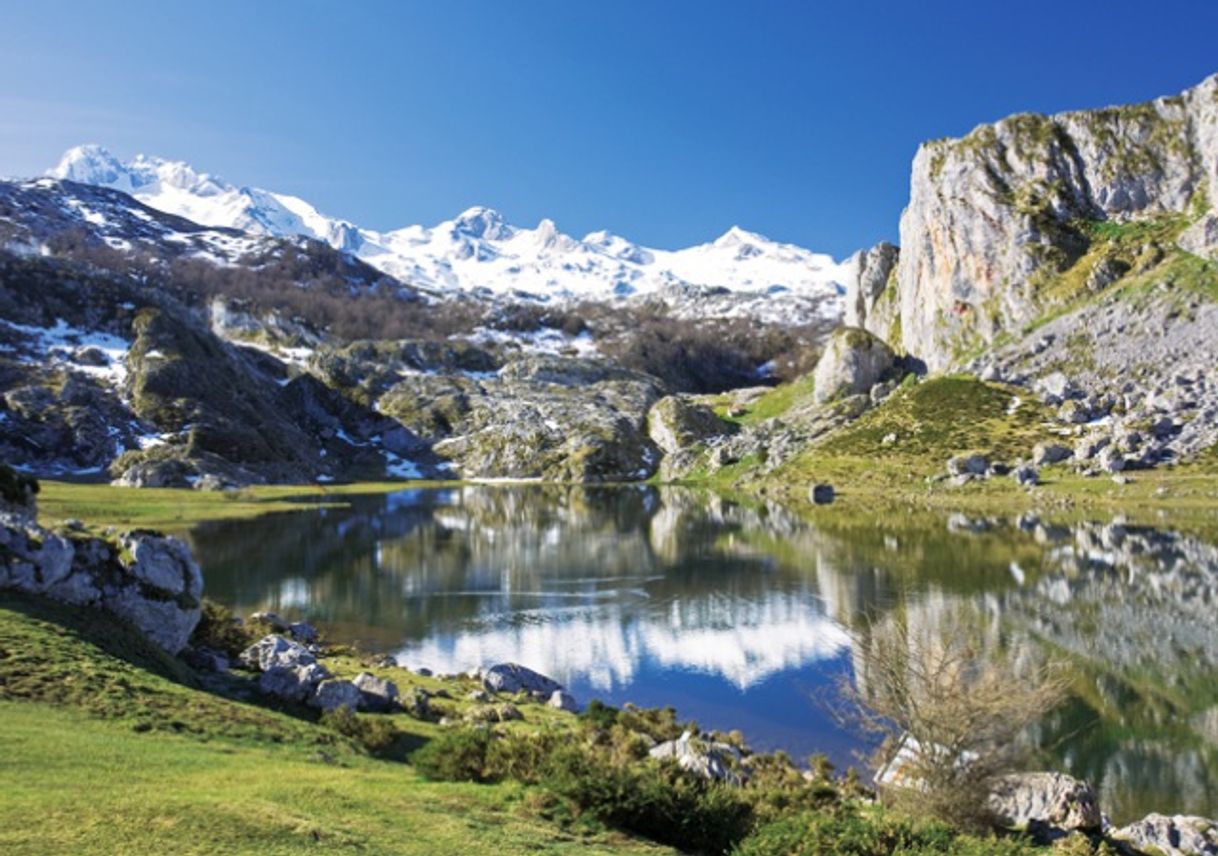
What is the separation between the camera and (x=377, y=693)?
3216 centimetres

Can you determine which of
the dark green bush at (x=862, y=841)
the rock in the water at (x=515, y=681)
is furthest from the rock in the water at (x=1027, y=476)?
the dark green bush at (x=862, y=841)

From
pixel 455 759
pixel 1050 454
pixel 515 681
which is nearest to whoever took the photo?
pixel 455 759

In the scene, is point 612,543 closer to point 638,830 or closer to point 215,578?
point 215,578

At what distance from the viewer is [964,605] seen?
5506 cm

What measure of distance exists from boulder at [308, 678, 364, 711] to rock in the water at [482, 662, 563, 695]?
10469 mm

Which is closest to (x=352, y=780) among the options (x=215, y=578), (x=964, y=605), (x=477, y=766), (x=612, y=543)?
(x=477, y=766)

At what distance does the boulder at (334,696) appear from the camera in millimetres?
30033

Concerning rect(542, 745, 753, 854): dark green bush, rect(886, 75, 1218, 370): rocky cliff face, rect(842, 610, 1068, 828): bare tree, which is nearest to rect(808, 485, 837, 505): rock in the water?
rect(886, 75, 1218, 370): rocky cliff face

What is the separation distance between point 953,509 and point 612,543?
5313cm

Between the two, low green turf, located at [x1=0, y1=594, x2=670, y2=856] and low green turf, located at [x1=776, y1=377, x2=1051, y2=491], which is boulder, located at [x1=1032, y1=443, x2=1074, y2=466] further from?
low green turf, located at [x1=0, y1=594, x2=670, y2=856]

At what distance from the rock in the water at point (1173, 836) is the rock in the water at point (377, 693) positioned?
2432 cm

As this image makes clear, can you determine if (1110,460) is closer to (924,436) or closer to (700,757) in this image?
(924,436)

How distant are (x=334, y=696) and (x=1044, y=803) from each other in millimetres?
23343

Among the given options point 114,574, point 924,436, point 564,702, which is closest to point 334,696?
point 114,574
